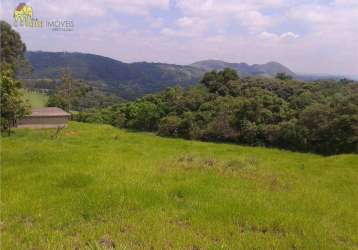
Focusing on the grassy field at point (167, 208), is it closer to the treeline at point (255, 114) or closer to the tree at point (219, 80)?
the treeline at point (255, 114)

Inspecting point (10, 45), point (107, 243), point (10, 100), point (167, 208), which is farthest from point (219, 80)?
point (107, 243)

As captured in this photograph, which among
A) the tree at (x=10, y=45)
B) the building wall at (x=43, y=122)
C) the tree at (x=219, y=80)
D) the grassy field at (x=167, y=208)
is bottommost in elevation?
the building wall at (x=43, y=122)

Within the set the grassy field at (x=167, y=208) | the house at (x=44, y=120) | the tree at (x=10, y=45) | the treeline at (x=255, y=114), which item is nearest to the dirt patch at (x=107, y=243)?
the grassy field at (x=167, y=208)

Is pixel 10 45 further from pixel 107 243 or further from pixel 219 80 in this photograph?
pixel 107 243

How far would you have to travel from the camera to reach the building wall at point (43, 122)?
111ft

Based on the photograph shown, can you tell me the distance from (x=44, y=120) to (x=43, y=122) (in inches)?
9.2

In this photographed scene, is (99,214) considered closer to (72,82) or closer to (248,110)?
(248,110)

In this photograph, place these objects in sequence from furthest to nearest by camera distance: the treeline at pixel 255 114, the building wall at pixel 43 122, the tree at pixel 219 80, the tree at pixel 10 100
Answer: the tree at pixel 219 80 < the building wall at pixel 43 122 < the treeline at pixel 255 114 < the tree at pixel 10 100

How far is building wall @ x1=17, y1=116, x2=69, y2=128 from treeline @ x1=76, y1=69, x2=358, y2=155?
15372 mm

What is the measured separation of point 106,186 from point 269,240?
4.04 metres

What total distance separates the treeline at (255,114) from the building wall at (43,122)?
50.4 ft

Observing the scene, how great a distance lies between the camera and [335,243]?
5297mm

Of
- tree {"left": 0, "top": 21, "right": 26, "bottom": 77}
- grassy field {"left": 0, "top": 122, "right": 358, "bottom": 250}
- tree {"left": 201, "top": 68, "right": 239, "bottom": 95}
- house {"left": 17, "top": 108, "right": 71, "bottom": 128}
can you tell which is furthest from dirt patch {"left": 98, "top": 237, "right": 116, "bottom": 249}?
tree {"left": 201, "top": 68, "right": 239, "bottom": 95}

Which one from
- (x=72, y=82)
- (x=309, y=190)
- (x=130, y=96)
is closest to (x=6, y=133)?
(x=309, y=190)
